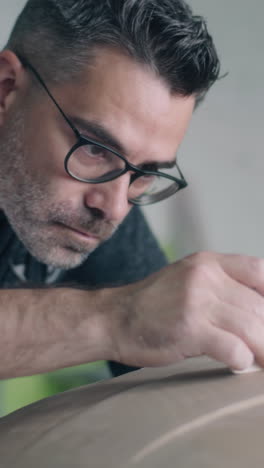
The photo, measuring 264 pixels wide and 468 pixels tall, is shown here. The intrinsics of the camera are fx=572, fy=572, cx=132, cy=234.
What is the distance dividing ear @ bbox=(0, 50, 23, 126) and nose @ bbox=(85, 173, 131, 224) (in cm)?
26

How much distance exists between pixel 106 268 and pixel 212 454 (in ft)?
3.20

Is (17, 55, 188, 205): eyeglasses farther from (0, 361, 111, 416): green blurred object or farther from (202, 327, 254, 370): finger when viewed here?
(0, 361, 111, 416): green blurred object

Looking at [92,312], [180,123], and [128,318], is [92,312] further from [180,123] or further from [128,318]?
[180,123]

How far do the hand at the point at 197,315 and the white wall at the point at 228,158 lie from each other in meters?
1.64

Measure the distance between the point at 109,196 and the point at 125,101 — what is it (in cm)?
17

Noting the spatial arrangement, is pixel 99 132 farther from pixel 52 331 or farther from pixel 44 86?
pixel 52 331

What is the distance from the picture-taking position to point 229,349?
638 millimetres

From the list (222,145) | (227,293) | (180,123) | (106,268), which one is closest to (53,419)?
(227,293)

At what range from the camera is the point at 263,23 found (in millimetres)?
2338

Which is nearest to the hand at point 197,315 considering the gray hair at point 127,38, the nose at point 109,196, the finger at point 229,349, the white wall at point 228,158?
the finger at point 229,349

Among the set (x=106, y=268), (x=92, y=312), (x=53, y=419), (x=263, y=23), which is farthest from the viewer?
(x=263, y=23)

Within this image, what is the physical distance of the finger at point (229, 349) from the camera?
2.09 ft

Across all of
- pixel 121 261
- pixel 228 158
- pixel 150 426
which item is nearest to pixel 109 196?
pixel 121 261

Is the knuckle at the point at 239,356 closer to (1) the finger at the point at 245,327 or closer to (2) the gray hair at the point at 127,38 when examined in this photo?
(1) the finger at the point at 245,327
